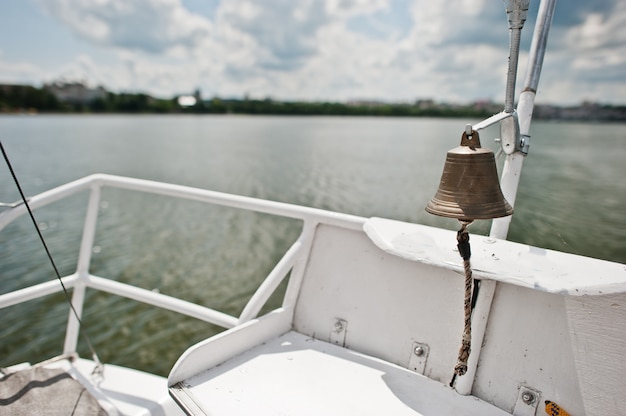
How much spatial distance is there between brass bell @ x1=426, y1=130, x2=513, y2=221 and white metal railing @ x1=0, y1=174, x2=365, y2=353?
0.59 meters

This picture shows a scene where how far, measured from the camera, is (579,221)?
10.9m

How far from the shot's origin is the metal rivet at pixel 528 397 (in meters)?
1.51

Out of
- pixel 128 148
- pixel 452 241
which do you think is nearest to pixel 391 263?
pixel 452 241

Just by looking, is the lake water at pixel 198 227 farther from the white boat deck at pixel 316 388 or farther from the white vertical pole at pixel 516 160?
the white boat deck at pixel 316 388

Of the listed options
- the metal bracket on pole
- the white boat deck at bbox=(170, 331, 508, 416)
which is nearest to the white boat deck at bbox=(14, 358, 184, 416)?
the white boat deck at bbox=(170, 331, 508, 416)

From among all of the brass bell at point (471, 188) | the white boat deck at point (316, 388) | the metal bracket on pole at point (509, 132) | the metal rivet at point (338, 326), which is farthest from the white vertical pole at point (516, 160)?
the metal rivet at point (338, 326)

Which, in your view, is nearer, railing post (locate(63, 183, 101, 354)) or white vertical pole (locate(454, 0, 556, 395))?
white vertical pole (locate(454, 0, 556, 395))

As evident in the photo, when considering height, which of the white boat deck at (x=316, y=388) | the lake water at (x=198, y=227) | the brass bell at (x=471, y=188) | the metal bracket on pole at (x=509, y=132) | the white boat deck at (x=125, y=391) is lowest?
the lake water at (x=198, y=227)

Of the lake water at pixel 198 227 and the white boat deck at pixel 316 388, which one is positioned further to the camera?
the lake water at pixel 198 227

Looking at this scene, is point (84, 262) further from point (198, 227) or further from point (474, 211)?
point (198, 227)

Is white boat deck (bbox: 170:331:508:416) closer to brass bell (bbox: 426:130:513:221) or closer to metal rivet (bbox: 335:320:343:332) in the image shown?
metal rivet (bbox: 335:320:343:332)

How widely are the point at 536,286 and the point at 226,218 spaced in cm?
941

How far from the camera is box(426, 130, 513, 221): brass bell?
1276 mm

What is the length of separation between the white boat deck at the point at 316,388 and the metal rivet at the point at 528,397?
9 cm
